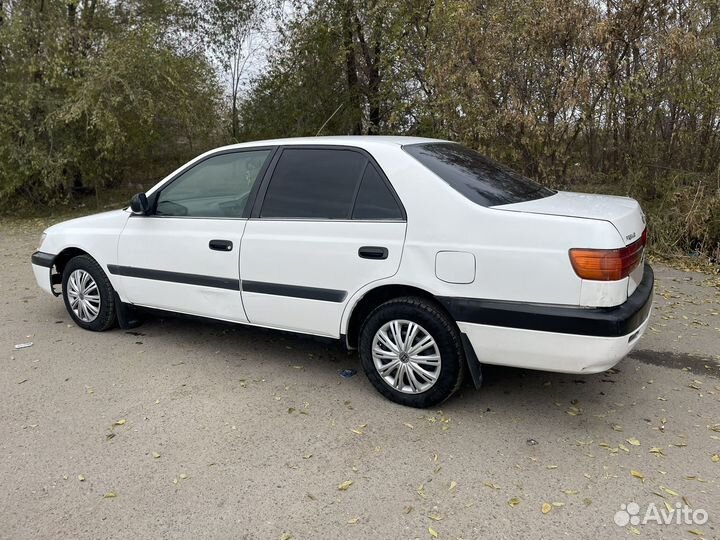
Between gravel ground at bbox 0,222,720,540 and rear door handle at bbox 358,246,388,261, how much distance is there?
0.96 m

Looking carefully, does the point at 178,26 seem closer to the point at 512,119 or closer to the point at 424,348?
the point at 512,119

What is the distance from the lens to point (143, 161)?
559 inches

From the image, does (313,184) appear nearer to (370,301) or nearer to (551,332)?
(370,301)

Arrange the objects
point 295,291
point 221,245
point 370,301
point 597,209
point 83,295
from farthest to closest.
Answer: point 83,295 → point 221,245 → point 295,291 → point 370,301 → point 597,209

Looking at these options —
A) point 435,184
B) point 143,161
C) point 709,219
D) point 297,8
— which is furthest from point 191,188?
point 143,161

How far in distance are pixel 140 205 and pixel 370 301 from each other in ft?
6.87

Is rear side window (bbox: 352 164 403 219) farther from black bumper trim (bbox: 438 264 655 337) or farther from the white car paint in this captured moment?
black bumper trim (bbox: 438 264 655 337)

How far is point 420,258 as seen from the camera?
3418 mm

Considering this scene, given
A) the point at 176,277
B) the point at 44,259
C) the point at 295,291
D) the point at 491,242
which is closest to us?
the point at 491,242

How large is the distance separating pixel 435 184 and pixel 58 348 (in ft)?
11.3

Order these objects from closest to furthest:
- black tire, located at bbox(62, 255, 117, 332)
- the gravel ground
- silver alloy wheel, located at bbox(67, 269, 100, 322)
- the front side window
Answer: the gravel ground → the front side window → black tire, located at bbox(62, 255, 117, 332) → silver alloy wheel, located at bbox(67, 269, 100, 322)

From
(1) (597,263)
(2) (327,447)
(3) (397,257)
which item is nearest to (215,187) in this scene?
(3) (397,257)

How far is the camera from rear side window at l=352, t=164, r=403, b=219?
141 inches

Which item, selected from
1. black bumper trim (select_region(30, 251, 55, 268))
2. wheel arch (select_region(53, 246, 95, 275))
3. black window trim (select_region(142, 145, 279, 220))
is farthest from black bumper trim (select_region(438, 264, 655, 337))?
black bumper trim (select_region(30, 251, 55, 268))
